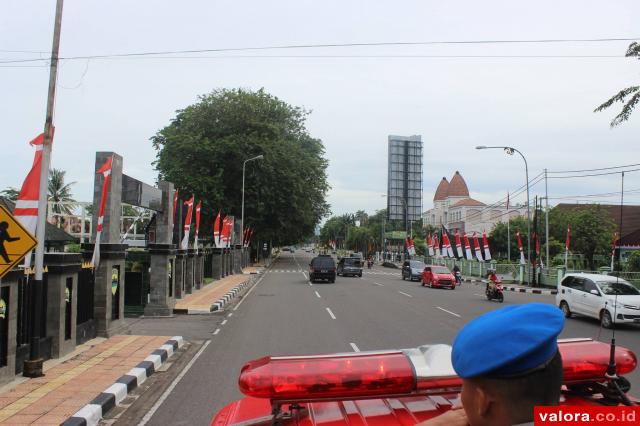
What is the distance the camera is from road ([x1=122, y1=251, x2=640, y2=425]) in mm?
7156

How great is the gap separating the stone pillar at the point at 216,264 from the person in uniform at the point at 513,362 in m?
31.9

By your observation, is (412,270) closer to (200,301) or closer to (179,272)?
(200,301)

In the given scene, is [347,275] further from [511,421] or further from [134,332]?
[511,421]

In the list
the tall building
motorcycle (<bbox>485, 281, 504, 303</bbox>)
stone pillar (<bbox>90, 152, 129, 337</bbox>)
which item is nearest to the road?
stone pillar (<bbox>90, 152, 129, 337</bbox>)

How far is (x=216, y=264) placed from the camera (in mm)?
32656

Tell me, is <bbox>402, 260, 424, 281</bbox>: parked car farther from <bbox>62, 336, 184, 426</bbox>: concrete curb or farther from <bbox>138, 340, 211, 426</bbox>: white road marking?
<bbox>62, 336, 184, 426</bbox>: concrete curb

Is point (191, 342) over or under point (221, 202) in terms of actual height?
under

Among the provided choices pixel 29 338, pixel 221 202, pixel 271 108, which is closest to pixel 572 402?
pixel 29 338

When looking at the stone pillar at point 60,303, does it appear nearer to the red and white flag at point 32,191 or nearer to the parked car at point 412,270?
the red and white flag at point 32,191

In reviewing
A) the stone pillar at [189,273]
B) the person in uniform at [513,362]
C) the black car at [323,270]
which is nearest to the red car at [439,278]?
the black car at [323,270]

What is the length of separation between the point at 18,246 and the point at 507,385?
7.07 m

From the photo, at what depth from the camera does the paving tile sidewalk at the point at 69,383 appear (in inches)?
241

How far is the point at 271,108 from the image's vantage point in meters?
49.9

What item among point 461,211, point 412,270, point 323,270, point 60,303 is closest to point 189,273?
point 323,270
